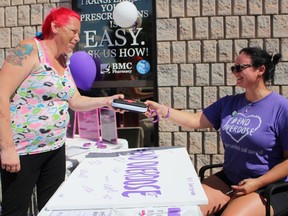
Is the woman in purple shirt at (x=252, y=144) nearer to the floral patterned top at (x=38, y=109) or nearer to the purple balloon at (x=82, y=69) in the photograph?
the floral patterned top at (x=38, y=109)

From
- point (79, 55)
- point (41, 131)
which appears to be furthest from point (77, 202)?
point (79, 55)

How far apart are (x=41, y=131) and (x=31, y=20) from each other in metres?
2.73

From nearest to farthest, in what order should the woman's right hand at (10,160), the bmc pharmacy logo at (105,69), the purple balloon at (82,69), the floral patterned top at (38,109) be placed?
the woman's right hand at (10,160)
the floral patterned top at (38,109)
the purple balloon at (82,69)
the bmc pharmacy logo at (105,69)

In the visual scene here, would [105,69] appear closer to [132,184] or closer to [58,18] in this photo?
[58,18]

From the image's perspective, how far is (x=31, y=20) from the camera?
174 inches

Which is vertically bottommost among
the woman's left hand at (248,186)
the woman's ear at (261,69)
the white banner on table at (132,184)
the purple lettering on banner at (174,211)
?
the woman's left hand at (248,186)

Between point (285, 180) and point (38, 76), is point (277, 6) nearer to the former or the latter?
point (285, 180)

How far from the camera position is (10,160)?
1894 mm

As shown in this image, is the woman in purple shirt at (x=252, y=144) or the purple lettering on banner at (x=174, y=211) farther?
the woman in purple shirt at (x=252, y=144)

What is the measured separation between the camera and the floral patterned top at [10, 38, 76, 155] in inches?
78.5

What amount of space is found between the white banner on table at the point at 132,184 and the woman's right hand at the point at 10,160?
0.34 metres

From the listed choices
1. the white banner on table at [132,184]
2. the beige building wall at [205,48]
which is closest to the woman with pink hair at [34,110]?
the white banner on table at [132,184]

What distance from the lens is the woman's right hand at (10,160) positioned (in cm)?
189

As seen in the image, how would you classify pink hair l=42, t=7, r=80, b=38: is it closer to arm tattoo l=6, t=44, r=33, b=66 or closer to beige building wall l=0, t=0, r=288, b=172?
arm tattoo l=6, t=44, r=33, b=66
